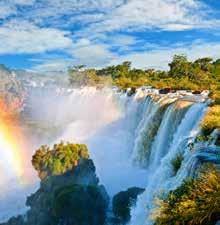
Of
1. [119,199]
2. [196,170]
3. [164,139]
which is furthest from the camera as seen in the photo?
[164,139]

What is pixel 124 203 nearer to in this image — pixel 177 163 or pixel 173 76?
pixel 177 163

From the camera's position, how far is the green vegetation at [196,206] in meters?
9.07

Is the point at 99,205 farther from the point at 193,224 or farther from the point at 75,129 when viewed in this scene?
the point at 75,129

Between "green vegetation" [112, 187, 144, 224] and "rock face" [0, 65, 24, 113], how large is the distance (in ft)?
240

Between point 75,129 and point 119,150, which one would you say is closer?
point 119,150

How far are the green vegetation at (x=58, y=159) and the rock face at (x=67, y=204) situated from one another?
2.39ft

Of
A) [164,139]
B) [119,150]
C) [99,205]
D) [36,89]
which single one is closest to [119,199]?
[99,205]

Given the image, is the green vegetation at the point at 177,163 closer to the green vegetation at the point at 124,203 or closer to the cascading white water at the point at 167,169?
the cascading white water at the point at 167,169

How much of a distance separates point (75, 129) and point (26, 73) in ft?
439

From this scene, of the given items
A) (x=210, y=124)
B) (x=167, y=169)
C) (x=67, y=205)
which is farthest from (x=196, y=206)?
(x=67, y=205)

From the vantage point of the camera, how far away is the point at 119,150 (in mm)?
36188

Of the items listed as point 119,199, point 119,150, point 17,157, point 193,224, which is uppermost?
point 17,157

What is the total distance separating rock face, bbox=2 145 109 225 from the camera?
2205cm

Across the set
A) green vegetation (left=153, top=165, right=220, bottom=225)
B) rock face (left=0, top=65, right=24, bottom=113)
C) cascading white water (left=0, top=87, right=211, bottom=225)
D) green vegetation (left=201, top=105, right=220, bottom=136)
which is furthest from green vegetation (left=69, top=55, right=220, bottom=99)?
green vegetation (left=153, top=165, right=220, bottom=225)
